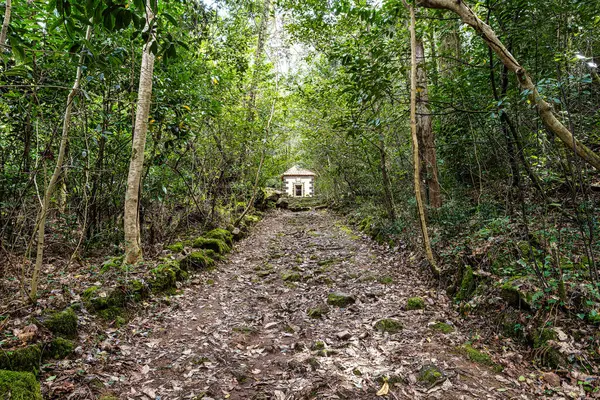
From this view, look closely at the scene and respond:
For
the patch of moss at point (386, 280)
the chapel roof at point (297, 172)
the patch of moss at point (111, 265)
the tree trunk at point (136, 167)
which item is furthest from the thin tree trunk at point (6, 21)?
the chapel roof at point (297, 172)

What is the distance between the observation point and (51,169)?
492cm

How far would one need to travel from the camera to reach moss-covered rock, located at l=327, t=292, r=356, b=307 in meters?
5.06

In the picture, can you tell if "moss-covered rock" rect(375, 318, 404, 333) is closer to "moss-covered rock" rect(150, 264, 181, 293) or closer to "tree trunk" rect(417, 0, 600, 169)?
"tree trunk" rect(417, 0, 600, 169)

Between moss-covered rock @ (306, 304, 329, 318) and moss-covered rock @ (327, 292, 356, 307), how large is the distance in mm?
199

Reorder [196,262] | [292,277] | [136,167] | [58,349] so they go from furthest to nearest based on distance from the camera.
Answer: [196,262] → [292,277] → [136,167] → [58,349]

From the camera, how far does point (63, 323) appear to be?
11.1 ft

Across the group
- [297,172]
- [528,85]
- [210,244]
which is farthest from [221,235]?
[297,172]

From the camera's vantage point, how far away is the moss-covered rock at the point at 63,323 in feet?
10.8

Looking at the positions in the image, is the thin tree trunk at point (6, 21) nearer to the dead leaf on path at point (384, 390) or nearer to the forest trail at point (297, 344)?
the forest trail at point (297, 344)

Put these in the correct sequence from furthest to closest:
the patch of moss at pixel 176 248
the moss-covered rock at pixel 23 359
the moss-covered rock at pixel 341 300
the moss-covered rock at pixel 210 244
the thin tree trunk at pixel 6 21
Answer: the moss-covered rock at pixel 210 244
the patch of moss at pixel 176 248
the moss-covered rock at pixel 341 300
the thin tree trunk at pixel 6 21
the moss-covered rock at pixel 23 359

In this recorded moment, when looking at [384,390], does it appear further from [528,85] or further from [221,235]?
[221,235]

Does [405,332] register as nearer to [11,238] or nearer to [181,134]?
[181,134]

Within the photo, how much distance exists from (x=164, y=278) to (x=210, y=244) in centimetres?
255

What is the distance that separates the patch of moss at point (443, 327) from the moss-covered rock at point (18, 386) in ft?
14.1
